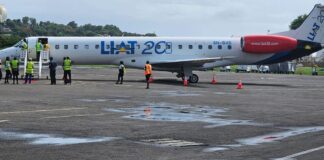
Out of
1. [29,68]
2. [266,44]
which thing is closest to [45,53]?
[29,68]

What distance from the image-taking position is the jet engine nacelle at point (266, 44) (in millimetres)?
40656

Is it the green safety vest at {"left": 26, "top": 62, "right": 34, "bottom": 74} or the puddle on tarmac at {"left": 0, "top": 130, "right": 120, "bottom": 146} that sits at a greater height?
the green safety vest at {"left": 26, "top": 62, "right": 34, "bottom": 74}

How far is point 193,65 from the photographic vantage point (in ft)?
130

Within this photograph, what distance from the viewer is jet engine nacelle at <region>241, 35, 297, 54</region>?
4066cm

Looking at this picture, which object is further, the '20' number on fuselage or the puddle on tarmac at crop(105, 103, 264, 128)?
the '20' number on fuselage

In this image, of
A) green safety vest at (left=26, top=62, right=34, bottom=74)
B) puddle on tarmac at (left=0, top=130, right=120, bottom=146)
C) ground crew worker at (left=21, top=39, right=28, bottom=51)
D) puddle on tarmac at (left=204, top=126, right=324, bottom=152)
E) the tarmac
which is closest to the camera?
the tarmac

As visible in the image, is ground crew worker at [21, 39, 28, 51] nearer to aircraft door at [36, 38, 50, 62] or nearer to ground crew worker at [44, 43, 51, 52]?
aircraft door at [36, 38, 50, 62]

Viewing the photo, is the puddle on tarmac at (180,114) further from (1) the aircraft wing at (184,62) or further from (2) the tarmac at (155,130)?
(1) the aircraft wing at (184,62)

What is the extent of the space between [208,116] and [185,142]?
18.8 feet

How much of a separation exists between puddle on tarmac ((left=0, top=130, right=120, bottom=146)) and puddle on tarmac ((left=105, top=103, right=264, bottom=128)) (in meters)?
3.99

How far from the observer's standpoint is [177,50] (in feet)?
133

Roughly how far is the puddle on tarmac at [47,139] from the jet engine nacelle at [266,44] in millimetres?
29293

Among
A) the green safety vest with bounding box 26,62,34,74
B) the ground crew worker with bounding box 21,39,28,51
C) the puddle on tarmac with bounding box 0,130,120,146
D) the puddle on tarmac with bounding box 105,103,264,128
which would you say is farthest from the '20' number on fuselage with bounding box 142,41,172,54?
the puddle on tarmac with bounding box 0,130,120,146

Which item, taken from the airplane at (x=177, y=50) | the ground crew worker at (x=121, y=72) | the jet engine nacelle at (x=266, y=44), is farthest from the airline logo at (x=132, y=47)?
the jet engine nacelle at (x=266, y=44)
